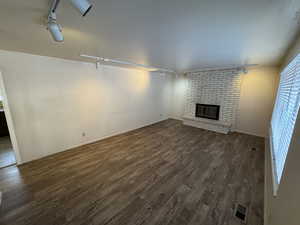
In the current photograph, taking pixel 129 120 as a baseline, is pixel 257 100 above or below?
above

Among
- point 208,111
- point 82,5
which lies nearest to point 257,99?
point 208,111

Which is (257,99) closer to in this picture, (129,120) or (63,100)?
(129,120)

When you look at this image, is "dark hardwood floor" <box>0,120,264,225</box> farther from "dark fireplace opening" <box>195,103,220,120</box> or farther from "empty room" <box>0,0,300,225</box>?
"dark fireplace opening" <box>195,103,220,120</box>

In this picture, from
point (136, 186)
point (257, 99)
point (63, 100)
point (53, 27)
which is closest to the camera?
point (53, 27)

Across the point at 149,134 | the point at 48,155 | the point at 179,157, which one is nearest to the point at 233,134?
the point at 179,157

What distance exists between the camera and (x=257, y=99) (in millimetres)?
3904

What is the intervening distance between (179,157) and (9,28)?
3.49m

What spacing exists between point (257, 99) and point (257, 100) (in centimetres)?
3

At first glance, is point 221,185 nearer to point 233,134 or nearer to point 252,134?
point 233,134

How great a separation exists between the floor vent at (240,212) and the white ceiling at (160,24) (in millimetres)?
2311

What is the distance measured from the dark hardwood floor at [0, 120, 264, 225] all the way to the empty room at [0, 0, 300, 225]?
2 cm

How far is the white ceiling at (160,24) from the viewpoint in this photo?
3.37 ft

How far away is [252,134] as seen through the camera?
13.6 feet

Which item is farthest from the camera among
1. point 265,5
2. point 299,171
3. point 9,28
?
point 9,28
